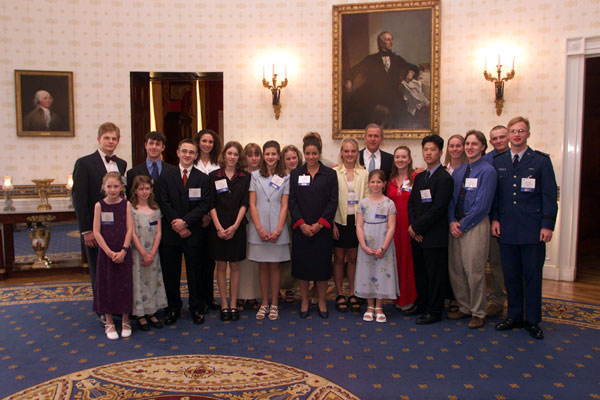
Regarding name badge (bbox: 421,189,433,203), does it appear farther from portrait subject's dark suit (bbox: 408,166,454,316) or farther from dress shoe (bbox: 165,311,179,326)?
dress shoe (bbox: 165,311,179,326)

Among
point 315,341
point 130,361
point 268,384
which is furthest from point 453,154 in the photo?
point 130,361

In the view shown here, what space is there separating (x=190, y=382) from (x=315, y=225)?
1661 mm

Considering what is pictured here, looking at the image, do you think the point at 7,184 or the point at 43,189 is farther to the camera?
the point at 43,189

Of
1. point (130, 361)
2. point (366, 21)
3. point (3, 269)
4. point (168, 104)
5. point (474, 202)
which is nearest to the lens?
point (130, 361)

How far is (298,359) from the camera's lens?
11.0 ft

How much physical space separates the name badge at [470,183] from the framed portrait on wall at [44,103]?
5148 millimetres

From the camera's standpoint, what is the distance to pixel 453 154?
4.21 m

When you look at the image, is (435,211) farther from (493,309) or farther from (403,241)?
(493,309)

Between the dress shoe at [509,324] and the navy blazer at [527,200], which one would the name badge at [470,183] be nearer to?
the navy blazer at [527,200]

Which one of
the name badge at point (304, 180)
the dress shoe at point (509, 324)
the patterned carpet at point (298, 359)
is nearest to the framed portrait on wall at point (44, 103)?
the patterned carpet at point (298, 359)

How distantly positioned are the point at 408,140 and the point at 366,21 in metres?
1.62

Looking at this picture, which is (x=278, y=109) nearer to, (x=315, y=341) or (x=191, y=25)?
(x=191, y=25)

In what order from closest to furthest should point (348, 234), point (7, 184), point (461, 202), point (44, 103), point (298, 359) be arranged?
point (298, 359) < point (461, 202) < point (348, 234) < point (7, 184) < point (44, 103)

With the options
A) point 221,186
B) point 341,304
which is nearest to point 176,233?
point 221,186
